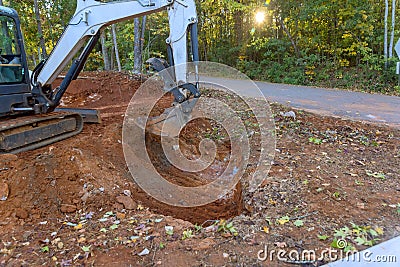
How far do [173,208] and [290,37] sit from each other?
41.9ft

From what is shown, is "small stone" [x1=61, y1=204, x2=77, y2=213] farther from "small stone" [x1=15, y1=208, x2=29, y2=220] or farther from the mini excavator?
the mini excavator

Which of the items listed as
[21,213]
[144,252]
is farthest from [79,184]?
[144,252]

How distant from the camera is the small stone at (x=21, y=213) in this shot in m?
3.33

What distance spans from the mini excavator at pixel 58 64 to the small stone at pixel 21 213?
48.9 inches

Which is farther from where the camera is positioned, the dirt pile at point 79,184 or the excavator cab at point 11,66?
the excavator cab at point 11,66

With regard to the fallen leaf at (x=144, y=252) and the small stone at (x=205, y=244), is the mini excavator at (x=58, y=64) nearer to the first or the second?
the small stone at (x=205, y=244)

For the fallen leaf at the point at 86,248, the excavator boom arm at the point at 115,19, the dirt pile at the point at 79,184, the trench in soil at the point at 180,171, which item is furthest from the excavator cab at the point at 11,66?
the fallen leaf at the point at 86,248

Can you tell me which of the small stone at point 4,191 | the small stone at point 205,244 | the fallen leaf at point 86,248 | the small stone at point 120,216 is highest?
the small stone at point 4,191

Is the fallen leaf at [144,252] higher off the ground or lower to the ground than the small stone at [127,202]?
lower

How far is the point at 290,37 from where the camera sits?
14.6m

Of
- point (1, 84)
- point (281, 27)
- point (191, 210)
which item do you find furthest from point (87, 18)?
point (281, 27)

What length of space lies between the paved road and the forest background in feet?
7.78

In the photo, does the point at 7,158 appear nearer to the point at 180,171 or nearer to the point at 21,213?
the point at 21,213

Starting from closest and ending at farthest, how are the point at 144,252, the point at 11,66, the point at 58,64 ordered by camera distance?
1. the point at 144,252
2. the point at 11,66
3. the point at 58,64
